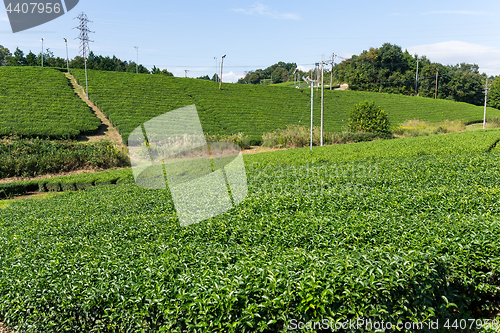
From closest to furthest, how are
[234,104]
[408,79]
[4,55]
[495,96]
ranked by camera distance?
[234,104]
[495,96]
[408,79]
[4,55]

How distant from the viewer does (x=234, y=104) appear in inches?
1715

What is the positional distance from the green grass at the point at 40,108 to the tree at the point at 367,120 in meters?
24.8

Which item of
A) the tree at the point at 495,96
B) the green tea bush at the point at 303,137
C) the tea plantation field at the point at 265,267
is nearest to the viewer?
the tea plantation field at the point at 265,267

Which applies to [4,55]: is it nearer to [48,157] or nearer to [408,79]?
[48,157]

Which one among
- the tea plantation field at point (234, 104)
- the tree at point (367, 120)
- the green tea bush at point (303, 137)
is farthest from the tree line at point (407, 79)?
the green tea bush at point (303, 137)

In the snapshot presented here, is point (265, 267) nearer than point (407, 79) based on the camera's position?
Yes

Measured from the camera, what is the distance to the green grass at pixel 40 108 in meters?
26.0

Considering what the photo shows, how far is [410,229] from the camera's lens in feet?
15.4

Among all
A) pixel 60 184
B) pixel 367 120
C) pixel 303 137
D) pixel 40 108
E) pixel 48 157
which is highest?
pixel 40 108

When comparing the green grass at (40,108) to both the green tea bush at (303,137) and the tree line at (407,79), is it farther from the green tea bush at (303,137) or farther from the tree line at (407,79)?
the tree line at (407,79)

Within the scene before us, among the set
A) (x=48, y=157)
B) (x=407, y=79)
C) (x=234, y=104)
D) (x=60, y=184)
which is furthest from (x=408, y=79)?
(x=60, y=184)

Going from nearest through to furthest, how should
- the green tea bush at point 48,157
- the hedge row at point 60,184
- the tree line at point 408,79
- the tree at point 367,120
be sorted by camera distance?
the hedge row at point 60,184, the green tea bush at point 48,157, the tree at point 367,120, the tree line at point 408,79

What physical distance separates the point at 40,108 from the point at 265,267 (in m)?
34.0

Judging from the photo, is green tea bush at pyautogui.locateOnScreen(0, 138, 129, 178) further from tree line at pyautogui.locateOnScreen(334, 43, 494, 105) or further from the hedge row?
tree line at pyautogui.locateOnScreen(334, 43, 494, 105)
